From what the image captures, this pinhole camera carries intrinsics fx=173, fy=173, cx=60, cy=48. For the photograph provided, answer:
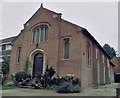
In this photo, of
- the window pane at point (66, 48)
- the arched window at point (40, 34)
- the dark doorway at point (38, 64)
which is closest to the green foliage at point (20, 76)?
the dark doorway at point (38, 64)

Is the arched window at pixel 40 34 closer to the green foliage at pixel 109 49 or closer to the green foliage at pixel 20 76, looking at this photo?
the green foliage at pixel 20 76

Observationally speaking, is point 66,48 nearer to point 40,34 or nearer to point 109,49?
point 40,34

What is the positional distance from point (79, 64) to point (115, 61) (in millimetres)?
32248

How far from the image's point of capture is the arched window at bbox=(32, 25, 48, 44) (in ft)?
70.1

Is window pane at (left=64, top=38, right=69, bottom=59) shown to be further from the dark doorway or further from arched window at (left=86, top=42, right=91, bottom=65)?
the dark doorway

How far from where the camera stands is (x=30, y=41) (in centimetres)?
2250

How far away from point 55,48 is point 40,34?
355 cm

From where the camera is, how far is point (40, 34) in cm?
2186

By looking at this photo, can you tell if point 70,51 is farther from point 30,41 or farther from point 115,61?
point 115,61

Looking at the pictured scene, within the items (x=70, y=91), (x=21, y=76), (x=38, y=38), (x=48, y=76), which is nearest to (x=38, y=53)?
(x=38, y=38)

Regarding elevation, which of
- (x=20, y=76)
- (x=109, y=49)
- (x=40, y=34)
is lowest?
(x=20, y=76)

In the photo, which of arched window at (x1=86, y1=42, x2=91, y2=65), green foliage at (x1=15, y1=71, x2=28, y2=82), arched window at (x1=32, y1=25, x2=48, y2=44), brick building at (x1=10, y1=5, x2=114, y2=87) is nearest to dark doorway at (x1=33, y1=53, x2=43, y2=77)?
brick building at (x1=10, y1=5, x2=114, y2=87)

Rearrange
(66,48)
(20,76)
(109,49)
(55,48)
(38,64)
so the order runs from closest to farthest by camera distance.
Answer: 1. (20,76)
2. (66,48)
3. (55,48)
4. (38,64)
5. (109,49)

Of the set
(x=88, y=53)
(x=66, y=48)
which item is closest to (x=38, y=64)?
(x=66, y=48)
